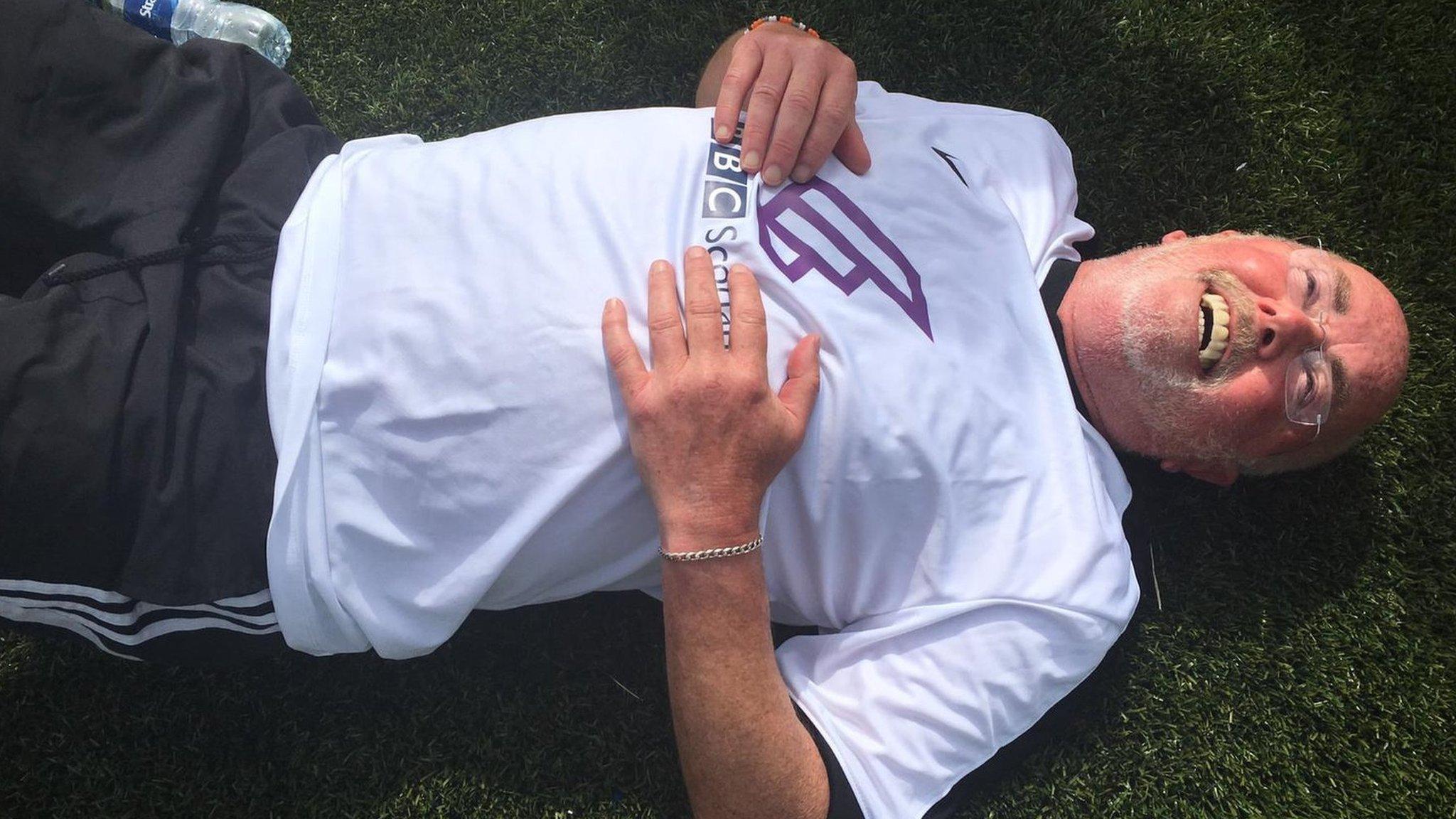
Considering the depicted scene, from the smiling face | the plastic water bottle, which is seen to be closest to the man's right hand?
the smiling face

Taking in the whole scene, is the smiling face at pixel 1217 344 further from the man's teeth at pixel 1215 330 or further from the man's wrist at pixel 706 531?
the man's wrist at pixel 706 531

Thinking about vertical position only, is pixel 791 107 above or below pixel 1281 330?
above

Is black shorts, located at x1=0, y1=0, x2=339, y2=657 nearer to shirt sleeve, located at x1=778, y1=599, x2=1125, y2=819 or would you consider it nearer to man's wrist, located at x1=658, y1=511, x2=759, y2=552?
man's wrist, located at x1=658, y1=511, x2=759, y2=552

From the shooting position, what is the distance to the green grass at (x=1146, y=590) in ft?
8.18

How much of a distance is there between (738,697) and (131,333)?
1.54m

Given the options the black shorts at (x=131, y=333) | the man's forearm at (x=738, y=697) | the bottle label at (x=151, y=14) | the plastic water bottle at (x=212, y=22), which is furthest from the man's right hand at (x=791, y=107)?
the bottle label at (x=151, y=14)

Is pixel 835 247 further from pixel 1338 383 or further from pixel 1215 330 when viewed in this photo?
pixel 1338 383

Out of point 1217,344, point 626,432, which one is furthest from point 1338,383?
point 626,432

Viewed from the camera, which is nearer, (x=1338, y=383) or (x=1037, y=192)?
(x=1338, y=383)

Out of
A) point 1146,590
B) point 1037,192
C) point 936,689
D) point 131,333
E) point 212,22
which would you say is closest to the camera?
point 131,333

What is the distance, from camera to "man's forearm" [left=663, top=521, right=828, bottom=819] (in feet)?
6.31

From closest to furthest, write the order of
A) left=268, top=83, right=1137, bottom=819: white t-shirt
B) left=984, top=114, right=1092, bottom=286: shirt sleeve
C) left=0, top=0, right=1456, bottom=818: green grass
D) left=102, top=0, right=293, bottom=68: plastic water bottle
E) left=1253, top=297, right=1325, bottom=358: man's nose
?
left=268, top=83, right=1137, bottom=819: white t-shirt, left=1253, top=297, right=1325, bottom=358: man's nose, left=984, top=114, right=1092, bottom=286: shirt sleeve, left=0, top=0, right=1456, bottom=818: green grass, left=102, top=0, right=293, bottom=68: plastic water bottle

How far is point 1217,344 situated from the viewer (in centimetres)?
226

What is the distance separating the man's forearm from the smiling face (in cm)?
113
